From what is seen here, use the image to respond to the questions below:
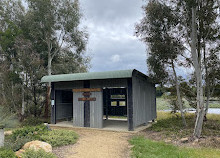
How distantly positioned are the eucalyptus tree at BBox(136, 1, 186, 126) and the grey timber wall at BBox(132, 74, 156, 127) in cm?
99

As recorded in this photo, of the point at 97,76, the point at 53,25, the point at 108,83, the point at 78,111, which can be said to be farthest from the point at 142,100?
the point at 53,25

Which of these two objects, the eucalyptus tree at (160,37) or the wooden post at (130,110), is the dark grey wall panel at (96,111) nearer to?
the wooden post at (130,110)

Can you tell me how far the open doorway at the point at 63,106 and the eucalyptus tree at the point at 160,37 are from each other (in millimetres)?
5922

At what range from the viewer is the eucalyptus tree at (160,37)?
26.2ft

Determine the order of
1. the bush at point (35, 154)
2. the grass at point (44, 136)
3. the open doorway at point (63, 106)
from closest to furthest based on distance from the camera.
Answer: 1. the bush at point (35, 154)
2. the grass at point (44, 136)
3. the open doorway at point (63, 106)

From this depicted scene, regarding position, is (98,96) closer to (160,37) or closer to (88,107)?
(88,107)

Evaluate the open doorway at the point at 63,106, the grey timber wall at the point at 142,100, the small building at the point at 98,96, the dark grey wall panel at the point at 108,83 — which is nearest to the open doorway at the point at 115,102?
the grey timber wall at the point at 142,100

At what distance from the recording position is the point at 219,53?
8.14 metres

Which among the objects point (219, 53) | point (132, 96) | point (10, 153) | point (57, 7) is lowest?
point (10, 153)

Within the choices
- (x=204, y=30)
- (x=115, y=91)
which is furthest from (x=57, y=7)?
(x=204, y=30)

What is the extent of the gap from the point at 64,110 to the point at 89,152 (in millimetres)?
6890

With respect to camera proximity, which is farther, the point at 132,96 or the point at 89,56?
the point at 89,56

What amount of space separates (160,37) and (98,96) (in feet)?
13.3

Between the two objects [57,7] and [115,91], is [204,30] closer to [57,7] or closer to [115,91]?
[115,91]
